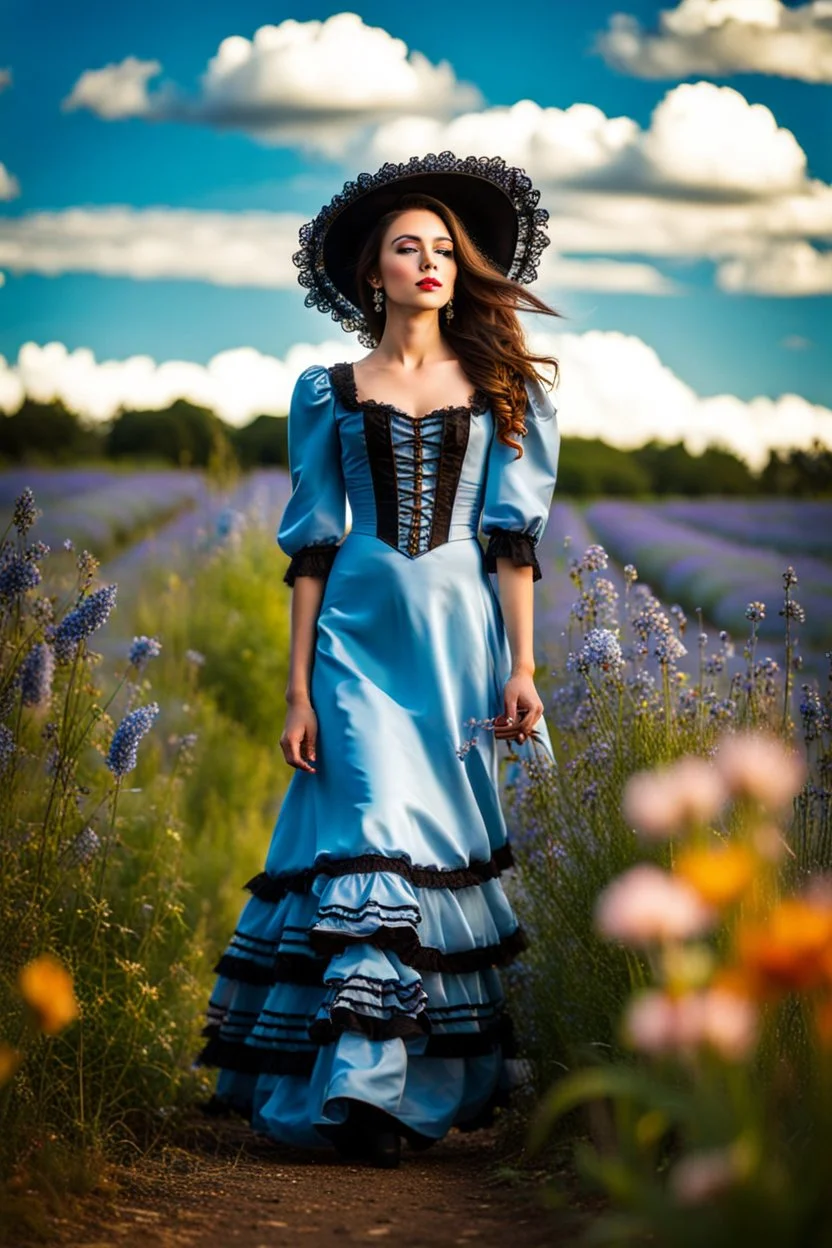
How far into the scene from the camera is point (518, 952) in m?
3.23

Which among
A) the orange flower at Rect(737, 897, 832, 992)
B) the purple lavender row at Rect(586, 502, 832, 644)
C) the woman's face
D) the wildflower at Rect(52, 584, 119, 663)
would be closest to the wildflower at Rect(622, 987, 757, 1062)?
the orange flower at Rect(737, 897, 832, 992)

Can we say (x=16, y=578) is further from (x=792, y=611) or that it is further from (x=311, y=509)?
(x=792, y=611)

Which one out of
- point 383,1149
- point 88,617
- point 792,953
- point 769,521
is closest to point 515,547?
point 88,617

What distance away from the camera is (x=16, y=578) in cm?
262

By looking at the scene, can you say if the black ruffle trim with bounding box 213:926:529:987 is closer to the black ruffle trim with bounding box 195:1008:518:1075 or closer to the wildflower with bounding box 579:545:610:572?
A: the black ruffle trim with bounding box 195:1008:518:1075

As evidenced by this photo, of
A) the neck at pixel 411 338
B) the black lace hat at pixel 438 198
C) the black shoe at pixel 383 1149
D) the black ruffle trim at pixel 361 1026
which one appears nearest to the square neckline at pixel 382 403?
the neck at pixel 411 338

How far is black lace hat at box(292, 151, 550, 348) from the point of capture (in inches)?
133

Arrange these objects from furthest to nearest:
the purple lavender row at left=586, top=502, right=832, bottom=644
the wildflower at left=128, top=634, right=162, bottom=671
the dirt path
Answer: the purple lavender row at left=586, top=502, right=832, bottom=644
the wildflower at left=128, top=634, right=162, bottom=671
the dirt path

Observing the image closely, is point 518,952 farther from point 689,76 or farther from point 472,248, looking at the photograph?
point 689,76

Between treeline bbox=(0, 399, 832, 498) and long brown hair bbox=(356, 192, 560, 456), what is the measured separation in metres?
2.95

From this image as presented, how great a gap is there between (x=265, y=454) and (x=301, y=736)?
565 centimetres

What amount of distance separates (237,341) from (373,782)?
4.56 metres

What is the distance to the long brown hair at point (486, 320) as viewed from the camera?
3.32m

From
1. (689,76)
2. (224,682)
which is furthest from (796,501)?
(224,682)
